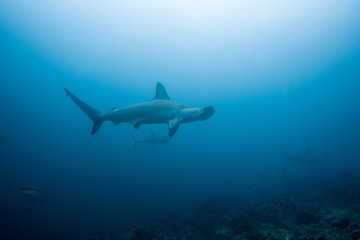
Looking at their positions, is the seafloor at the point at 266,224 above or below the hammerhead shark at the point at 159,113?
below

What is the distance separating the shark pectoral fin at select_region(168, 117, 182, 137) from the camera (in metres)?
7.11

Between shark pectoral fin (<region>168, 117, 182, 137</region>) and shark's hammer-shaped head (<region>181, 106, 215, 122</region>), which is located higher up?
shark's hammer-shaped head (<region>181, 106, 215, 122</region>)

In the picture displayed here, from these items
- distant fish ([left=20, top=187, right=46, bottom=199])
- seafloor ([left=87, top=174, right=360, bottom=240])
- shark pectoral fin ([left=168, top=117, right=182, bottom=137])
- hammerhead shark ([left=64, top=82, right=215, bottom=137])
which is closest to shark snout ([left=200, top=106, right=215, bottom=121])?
hammerhead shark ([left=64, top=82, right=215, bottom=137])

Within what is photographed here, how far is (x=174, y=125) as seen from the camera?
7.34 metres

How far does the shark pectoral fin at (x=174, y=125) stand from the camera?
711 cm

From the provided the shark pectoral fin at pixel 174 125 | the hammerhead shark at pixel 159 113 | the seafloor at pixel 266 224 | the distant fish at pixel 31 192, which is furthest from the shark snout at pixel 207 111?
the distant fish at pixel 31 192

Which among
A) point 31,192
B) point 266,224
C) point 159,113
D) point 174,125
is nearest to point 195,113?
point 174,125

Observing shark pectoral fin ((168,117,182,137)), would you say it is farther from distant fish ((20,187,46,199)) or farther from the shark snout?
distant fish ((20,187,46,199))

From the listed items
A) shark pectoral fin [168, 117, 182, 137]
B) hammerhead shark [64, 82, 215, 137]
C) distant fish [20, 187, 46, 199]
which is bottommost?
distant fish [20, 187, 46, 199]

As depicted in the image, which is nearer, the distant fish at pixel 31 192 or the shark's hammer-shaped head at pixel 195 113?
the shark's hammer-shaped head at pixel 195 113

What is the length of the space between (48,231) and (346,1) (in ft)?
179

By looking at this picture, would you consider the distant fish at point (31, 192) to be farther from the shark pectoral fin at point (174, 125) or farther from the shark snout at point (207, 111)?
the shark snout at point (207, 111)

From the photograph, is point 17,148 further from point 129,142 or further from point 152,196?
point 152,196

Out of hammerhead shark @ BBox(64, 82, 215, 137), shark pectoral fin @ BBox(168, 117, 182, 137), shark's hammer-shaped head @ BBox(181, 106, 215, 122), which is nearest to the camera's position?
shark pectoral fin @ BBox(168, 117, 182, 137)
